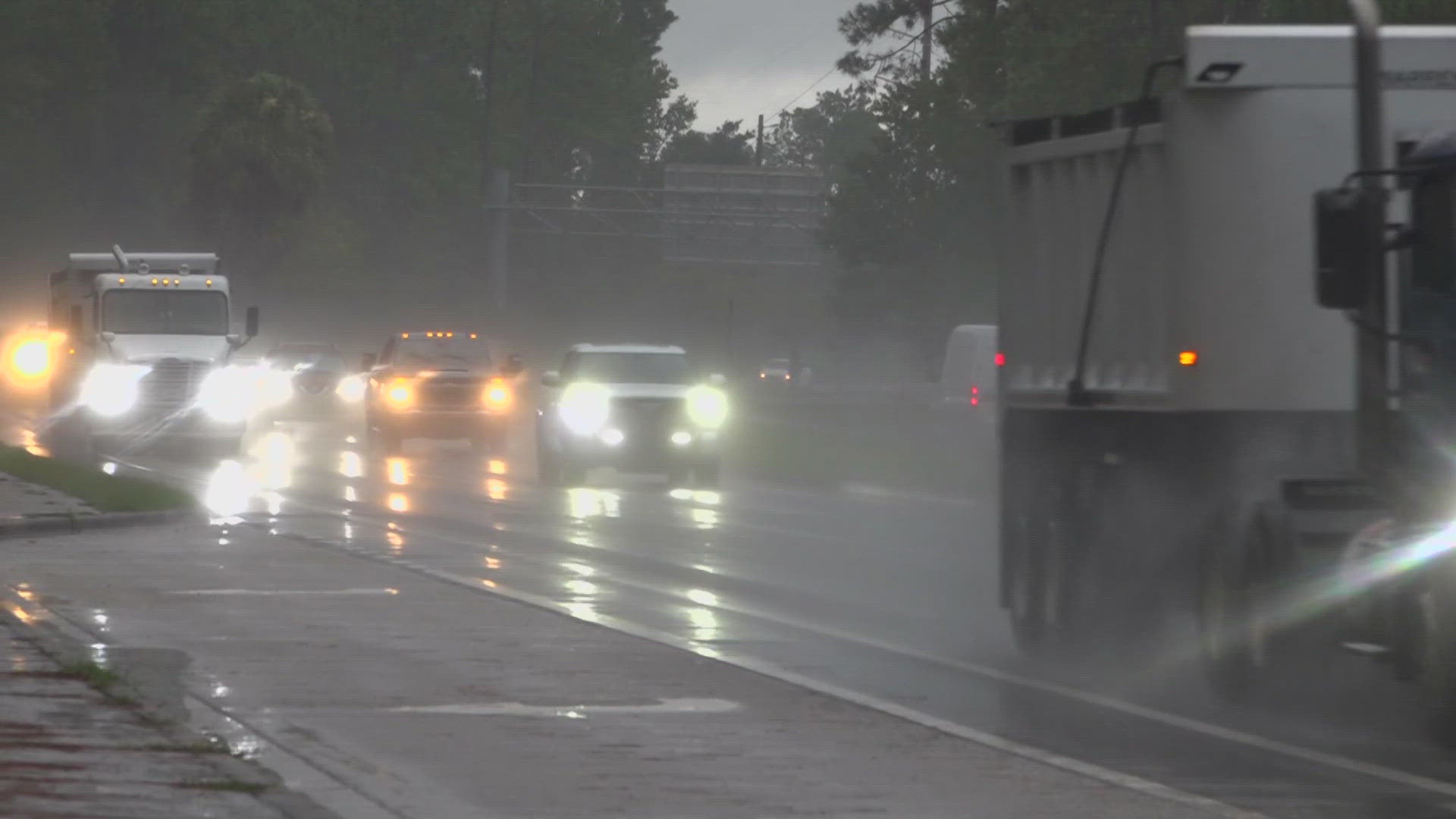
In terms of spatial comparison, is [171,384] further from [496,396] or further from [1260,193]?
[1260,193]

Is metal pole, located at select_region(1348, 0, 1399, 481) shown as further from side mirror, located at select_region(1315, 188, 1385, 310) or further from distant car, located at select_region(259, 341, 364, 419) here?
distant car, located at select_region(259, 341, 364, 419)

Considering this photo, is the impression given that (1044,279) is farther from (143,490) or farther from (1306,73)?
(143,490)

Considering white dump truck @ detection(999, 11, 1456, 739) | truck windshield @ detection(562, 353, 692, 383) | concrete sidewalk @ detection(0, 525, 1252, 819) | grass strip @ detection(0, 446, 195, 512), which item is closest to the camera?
concrete sidewalk @ detection(0, 525, 1252, 819)

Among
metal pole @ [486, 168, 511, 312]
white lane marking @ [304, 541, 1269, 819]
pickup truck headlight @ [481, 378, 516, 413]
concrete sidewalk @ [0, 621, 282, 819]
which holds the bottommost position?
white lane marking @ [304, 541, 1269, 819]

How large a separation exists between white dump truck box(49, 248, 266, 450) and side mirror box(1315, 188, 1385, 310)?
31.4m

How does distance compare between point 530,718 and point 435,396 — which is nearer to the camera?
point 530,718

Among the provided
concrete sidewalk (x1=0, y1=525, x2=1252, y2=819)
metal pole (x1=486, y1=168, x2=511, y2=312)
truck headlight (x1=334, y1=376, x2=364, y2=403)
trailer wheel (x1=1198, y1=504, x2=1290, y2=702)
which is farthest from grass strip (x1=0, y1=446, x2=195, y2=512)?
metal pole (x1=486, y1=168, x2=511, y2=312)

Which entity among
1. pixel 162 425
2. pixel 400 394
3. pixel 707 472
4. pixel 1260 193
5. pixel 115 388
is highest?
pixel 1260 193

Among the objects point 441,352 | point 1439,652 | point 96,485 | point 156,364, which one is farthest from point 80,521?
point 441,352

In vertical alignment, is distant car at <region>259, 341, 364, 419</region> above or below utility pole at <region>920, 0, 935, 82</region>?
below

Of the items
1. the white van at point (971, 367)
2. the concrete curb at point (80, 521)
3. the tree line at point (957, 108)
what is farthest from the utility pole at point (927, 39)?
the concrete curb at point (80, 521)

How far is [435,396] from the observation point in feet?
140

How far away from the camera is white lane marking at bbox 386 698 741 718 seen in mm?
11906

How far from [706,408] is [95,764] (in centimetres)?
2442
